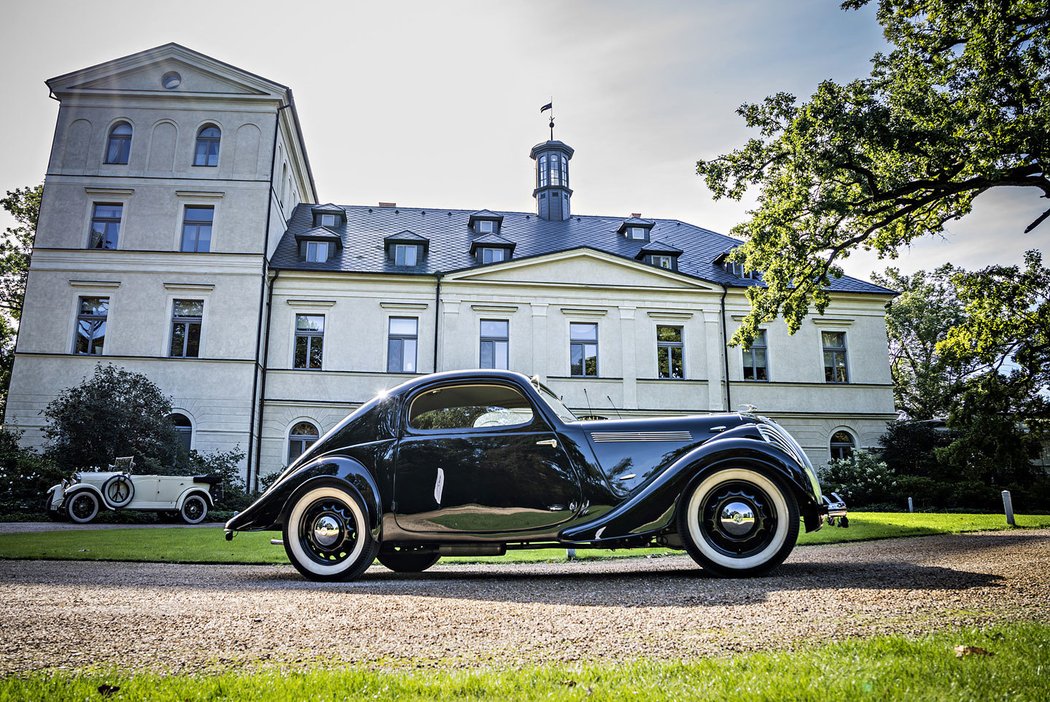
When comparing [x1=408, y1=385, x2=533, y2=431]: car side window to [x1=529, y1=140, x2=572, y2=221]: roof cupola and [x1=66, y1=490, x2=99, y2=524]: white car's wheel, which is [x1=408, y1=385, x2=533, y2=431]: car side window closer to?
[x1=66, y1=490, x2=99, y2=524]: white car's wheel

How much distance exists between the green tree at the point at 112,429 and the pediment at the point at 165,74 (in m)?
11.2

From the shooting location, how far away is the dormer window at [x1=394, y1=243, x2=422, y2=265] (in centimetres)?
2558

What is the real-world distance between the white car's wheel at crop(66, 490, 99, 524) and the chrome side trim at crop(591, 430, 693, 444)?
48.3 ft

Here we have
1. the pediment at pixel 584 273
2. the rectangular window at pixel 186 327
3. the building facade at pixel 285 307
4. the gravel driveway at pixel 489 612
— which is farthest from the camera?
the pediment at pixel 584 273

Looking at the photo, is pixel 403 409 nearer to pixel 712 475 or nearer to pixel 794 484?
pixel 712 475

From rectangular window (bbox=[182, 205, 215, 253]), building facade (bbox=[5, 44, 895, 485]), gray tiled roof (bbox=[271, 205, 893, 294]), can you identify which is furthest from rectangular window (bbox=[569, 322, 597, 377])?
rectangular window (bbox=[182, 205, 215, 253])

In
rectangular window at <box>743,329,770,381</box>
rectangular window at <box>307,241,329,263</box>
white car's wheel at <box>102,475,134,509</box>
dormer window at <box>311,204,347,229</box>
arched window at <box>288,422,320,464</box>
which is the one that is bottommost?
white car's wheel at <box>102,475,134,509</box>

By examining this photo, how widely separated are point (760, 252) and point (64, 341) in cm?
2185

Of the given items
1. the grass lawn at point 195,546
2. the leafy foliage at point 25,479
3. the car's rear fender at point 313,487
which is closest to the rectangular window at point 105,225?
the leafy foliage at point 25,479

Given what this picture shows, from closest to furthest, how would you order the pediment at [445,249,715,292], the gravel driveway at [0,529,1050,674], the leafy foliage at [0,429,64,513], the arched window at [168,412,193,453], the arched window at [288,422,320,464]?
the gravel driveway at [0,529,1050,674] → the leafy foliage at [0,429,64,513] → the arched window at [168,412,193,453] → the arched window at [288,422,320,464] → the pediment at [445,249,715,292]

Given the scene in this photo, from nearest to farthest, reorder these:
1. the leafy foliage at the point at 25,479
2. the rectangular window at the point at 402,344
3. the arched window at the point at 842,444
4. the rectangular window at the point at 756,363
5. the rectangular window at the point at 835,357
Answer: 1. the leafy foliage at the point at 25,479
2. the rectangular window at the point at 402,344
3. the arched window at the point at 842,444
4. the rectangular window at the point at 756,363
5. the rectangular window at the point at 835,357

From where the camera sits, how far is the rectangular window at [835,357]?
25984mm

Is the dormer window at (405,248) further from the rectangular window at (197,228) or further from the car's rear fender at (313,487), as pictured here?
the car's rear fender at (313,487)

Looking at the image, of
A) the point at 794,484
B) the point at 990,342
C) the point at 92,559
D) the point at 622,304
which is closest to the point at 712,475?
the point at 794,484
